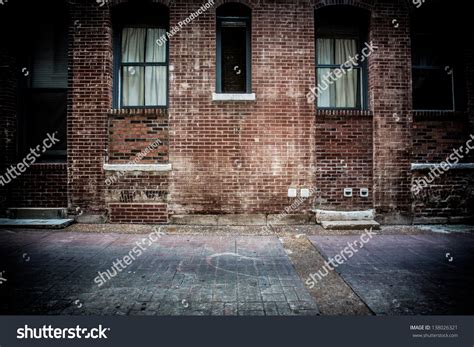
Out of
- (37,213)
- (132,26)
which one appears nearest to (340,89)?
(132,26)

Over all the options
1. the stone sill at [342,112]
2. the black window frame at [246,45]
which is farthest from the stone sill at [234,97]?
the stone sill at [342,112]

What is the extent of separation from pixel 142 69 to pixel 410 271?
6333 mm

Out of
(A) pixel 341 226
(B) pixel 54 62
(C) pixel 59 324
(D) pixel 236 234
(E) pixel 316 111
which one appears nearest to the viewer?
(C) pixel 59 324

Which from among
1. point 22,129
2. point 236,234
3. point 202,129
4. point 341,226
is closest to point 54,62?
point 22,129

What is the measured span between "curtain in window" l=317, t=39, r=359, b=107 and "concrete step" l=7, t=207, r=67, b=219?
6.32m

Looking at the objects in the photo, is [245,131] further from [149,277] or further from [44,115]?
[44,115]

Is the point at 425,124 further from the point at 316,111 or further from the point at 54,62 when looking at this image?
the point at 54,62

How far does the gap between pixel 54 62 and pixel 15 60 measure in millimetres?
794

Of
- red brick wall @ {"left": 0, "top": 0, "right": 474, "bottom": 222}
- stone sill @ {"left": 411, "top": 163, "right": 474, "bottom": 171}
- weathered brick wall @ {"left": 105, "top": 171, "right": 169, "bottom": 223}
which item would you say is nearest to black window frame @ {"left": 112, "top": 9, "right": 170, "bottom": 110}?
red brick wall @ {"left": 0, "top": 0, "right": 474, "bottom": 222}

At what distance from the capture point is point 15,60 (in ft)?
22.4

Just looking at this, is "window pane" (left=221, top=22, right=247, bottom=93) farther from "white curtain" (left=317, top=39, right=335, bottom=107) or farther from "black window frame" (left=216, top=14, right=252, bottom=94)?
"white curtain" (left=317, top=39, right=335, bottom=107)

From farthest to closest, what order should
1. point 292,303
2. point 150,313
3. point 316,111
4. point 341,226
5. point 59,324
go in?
1. point 316,111
2. point 341,226
3. point 292,303
4. point 150,313
5. point 59,324

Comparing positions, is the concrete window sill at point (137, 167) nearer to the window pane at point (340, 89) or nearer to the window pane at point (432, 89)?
the window pane at point (340, 89)

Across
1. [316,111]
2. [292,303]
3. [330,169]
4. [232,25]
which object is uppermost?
[232,25]
